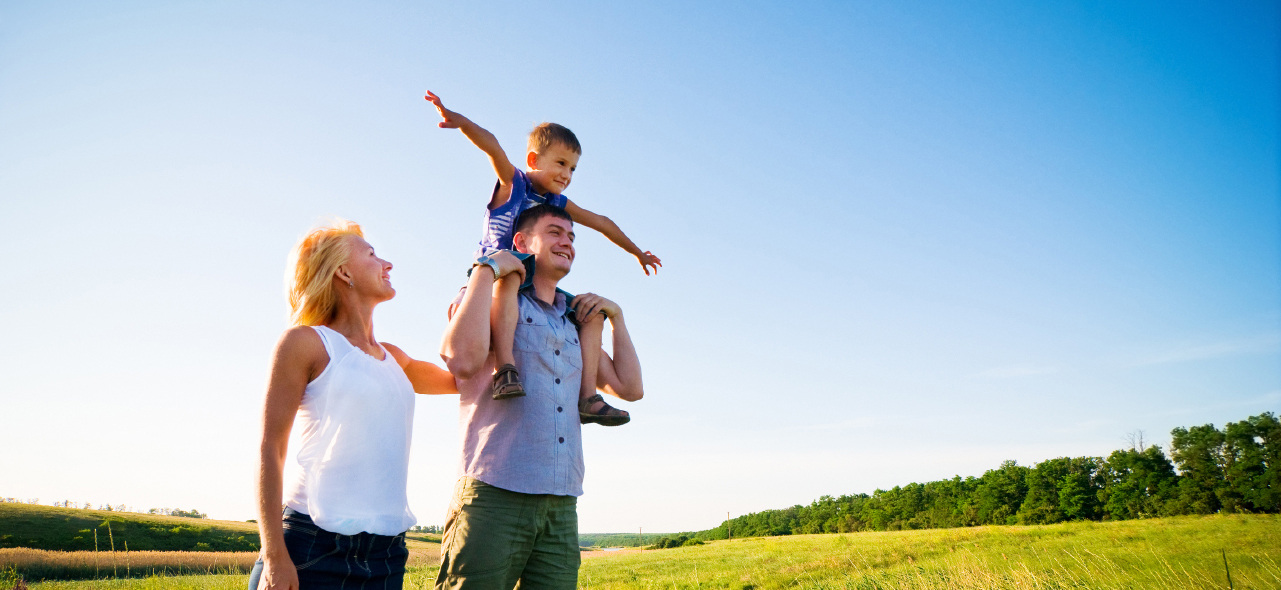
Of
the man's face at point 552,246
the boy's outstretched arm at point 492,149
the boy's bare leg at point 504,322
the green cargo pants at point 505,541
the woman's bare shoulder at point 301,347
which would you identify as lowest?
the green cargo pants at point 505,541

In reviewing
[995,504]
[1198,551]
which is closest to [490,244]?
[1198,551]

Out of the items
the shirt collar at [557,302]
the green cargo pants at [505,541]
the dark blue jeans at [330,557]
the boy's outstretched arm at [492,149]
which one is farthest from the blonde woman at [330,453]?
the boy's outstretched arm at [492,149]

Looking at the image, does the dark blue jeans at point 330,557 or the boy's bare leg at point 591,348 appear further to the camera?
the boy's bare leg at point 591,348

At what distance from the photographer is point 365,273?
2.66 meters

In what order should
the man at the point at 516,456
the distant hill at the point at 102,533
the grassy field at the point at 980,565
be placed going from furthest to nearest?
1. the distant hill at the point at 102,533
2. the grassy field at the point at 980,565
3. the man at the point at 516,456

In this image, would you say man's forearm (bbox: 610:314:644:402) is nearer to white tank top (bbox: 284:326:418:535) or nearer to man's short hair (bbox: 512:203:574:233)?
man's short hair (bbox: 512:203:574:233)

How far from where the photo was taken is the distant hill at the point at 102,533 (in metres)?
42.9

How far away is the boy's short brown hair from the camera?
15.3 ft

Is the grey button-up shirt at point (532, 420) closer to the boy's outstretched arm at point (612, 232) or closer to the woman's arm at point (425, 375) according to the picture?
the woman's arm at point (425, 375)

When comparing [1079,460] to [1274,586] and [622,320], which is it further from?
[622,320]

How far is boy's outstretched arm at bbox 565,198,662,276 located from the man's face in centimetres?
137

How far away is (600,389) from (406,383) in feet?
4.59

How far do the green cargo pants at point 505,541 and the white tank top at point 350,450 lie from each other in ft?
0.99

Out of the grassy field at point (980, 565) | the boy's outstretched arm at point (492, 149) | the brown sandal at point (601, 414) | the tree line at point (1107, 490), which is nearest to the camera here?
the brown sandal at point (601, 414)
